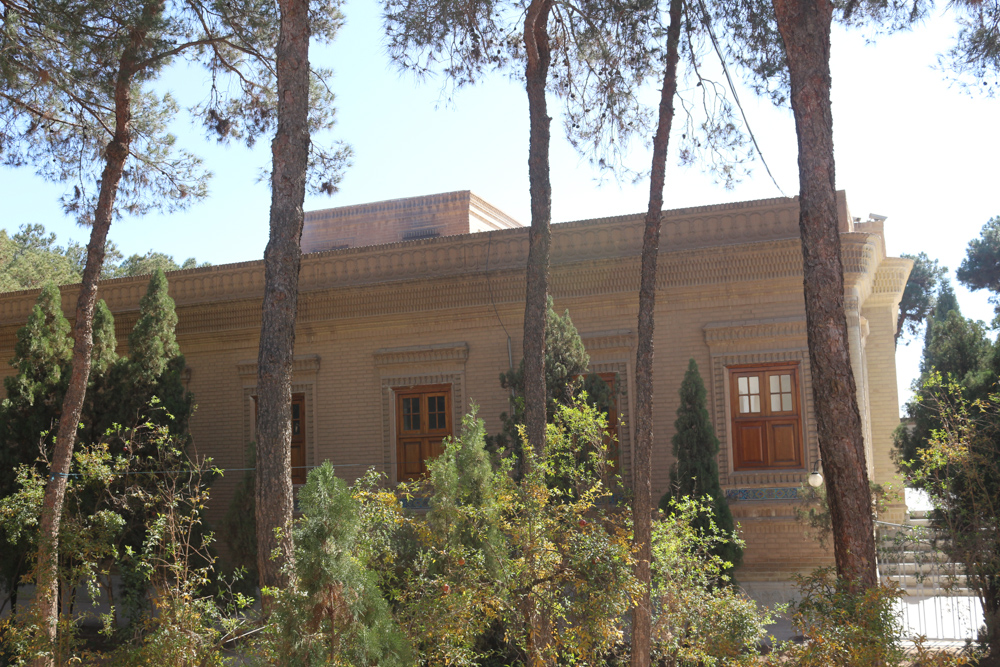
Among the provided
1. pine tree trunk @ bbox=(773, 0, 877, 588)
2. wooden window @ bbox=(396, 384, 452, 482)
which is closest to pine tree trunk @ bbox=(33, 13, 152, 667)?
wooden window @ bbox=(396, 384, 452, 482)

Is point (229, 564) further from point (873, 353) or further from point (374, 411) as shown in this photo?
point (873, 353)

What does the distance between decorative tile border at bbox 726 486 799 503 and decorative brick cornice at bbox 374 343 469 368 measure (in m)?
4.62

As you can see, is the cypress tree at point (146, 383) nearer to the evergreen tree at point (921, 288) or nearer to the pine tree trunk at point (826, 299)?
the pine tree trunk at point (826, 299)

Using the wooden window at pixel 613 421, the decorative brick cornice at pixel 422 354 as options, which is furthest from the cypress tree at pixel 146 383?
the wooden window at pixel 613 421

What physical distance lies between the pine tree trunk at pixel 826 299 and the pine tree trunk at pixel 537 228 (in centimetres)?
277

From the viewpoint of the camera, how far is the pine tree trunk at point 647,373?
766 cm

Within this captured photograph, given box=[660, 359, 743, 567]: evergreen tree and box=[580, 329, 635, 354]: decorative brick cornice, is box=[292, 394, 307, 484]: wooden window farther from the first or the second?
box=[660, 359, 743, 567]: evergreen tree


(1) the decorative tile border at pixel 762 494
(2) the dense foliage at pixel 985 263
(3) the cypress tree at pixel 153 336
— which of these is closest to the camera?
(1) the decorative tile border at pixel 762 494

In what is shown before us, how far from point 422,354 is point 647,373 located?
666 centimetres

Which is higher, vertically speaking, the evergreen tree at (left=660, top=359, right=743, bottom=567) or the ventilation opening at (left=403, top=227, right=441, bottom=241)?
the ventilation opening at (left=403, top=227, right=441, bottom=241)

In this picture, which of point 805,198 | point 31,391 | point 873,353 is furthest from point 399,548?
point 873,353

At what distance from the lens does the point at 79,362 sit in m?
10.0

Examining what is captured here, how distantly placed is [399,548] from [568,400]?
4.62 m

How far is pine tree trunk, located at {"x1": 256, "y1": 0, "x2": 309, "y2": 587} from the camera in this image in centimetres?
764
